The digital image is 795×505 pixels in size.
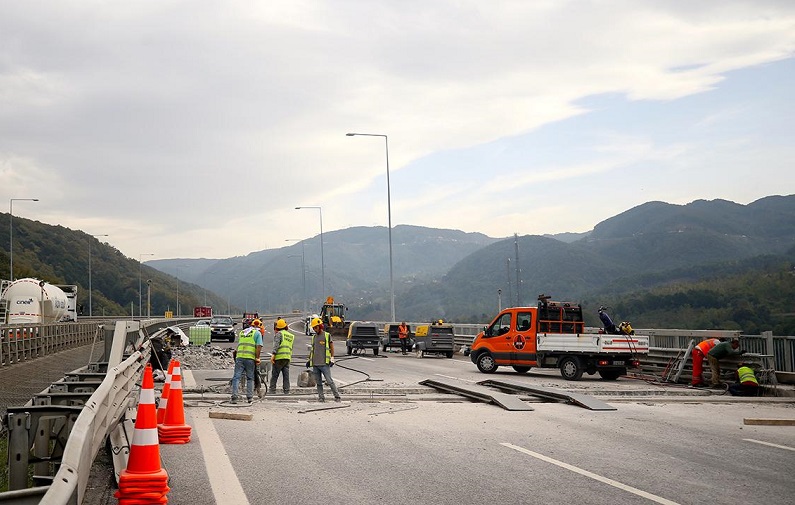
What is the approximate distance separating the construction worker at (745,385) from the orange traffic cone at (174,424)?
1389 centimetres

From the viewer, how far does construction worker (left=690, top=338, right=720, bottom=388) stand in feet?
70.2

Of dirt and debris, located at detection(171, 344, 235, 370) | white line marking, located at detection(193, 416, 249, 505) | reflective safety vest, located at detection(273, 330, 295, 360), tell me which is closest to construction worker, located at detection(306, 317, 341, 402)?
reflective safety vest, located at detection(273, 330, 295, 360)

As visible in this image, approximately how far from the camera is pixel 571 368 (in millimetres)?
24328

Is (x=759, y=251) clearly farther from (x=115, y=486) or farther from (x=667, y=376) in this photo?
(x=115, y=486)

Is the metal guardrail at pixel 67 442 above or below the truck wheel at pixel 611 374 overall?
above

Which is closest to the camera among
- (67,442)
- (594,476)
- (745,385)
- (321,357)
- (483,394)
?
(67,442)

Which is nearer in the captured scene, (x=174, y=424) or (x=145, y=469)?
(x=145, y=469)

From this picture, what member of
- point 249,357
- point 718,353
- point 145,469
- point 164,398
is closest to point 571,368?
point 718,353

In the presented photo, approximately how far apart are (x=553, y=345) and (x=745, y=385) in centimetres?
627

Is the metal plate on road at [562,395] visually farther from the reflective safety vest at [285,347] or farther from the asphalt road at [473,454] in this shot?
the reflective safety vest at [285,347]

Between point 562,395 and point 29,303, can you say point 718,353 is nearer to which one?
point 562,395

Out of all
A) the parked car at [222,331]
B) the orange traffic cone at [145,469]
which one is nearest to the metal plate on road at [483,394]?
the orange traffic cone at [145,469]

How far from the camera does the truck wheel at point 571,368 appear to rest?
2411 centimetres

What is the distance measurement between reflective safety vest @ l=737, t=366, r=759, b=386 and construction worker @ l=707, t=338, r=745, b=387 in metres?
0.66
